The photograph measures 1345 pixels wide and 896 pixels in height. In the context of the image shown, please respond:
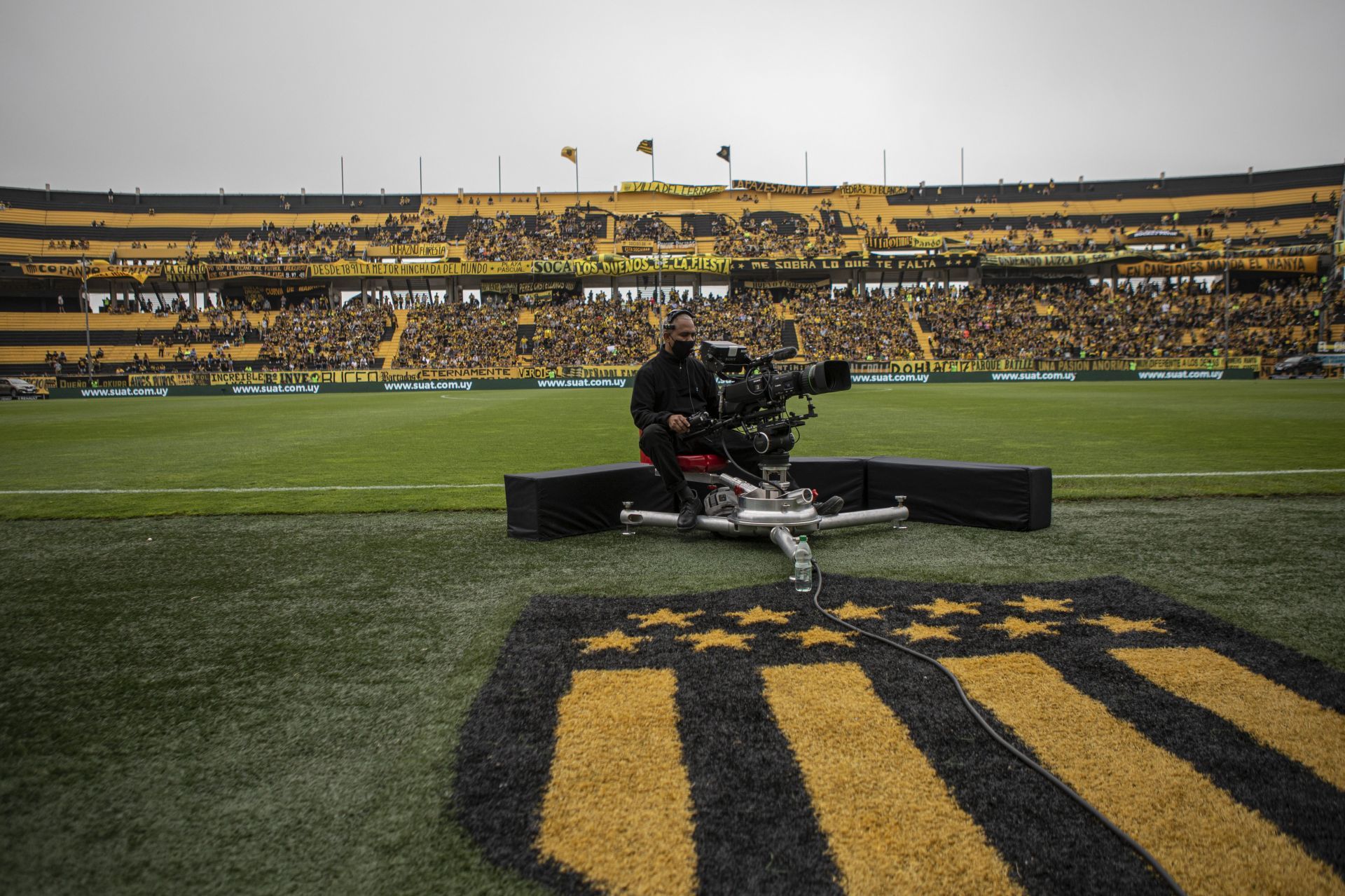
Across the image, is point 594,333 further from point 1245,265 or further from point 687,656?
point 687,656

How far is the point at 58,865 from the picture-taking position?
5.80 feet

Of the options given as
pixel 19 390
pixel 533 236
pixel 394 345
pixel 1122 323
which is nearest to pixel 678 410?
pixel 394 345

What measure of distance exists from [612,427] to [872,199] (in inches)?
2064

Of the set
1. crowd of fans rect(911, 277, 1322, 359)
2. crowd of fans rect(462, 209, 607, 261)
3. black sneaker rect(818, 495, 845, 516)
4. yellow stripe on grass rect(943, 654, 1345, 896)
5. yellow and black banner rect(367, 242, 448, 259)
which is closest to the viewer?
yellow stripe on grass rect(943, 654, 1345, 896)

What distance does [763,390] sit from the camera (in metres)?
4.69

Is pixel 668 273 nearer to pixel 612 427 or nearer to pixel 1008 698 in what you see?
pixel 612 427

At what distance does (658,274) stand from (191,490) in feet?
143

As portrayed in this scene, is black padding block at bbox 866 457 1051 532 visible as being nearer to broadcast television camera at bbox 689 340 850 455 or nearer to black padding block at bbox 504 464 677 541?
broadcast television camera at bbox 689 340 850 455

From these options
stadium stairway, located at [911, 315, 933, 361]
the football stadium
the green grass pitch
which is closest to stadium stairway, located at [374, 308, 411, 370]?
the football stadium

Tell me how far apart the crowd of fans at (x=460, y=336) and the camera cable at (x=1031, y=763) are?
41.7 m

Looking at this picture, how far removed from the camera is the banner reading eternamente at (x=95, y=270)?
48.4m

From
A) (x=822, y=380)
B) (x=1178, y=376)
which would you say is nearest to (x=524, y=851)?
(x=822, y=380)

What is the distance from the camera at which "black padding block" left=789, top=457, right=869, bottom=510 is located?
5895 millimetres

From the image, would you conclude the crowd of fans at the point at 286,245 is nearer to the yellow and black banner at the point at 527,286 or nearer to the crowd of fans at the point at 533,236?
the crowd of fans at the point at 533,236
